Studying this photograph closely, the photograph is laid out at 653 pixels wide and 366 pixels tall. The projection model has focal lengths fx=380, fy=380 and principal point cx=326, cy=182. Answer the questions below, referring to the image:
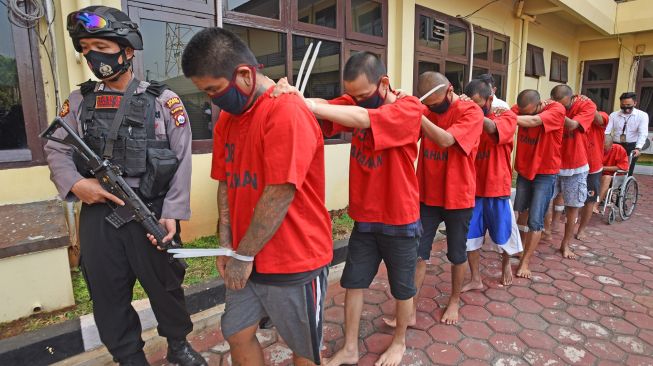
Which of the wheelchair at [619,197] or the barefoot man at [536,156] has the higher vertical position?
the barefoot man at [536,156]

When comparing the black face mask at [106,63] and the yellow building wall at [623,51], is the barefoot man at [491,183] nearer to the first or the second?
the black face mask at [106,63]

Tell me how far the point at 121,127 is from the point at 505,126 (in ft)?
8.98

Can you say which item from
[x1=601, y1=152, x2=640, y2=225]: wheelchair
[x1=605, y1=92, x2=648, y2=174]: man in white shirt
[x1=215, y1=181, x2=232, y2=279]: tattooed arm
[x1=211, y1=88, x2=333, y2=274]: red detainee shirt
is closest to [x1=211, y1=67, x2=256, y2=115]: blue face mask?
[x1=211, y1=88, x2=333, y2=274]: red detainee shirt

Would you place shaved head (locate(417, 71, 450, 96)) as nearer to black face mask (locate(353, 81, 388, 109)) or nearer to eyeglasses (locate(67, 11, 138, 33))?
black face mask (locate(353, 81, 388, 109))

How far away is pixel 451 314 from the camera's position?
3012mm

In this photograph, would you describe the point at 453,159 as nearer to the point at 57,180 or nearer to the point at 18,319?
the point at 57,180

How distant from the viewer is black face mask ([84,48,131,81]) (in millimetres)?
1905

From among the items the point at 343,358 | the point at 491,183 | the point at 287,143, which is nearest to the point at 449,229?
the point at 491,183

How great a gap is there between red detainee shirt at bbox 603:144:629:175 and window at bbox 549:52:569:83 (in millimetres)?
5280

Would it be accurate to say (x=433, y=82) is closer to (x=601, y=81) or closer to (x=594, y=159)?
(x=594, y=159)

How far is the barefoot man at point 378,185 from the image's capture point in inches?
78.0

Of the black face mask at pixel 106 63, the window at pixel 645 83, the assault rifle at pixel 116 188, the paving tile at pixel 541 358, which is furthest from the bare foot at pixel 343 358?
the window at pixel 645 83

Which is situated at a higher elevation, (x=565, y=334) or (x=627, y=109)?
(x=627, y=109)

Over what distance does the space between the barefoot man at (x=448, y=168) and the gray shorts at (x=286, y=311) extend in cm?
133
